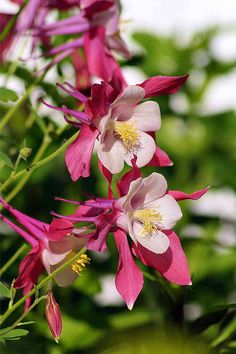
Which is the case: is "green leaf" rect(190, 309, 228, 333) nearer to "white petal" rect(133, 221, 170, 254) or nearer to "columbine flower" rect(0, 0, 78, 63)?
"white petal" rect(133, 221, 170, 254)

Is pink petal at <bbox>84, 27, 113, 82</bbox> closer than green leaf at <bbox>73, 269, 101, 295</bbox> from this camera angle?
Yes

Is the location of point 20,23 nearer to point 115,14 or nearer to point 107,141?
point 115,14

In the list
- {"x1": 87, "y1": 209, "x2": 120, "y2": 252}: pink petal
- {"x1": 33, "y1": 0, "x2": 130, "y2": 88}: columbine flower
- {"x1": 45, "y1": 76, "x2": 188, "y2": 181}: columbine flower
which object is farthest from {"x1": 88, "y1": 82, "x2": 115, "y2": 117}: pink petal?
{"x1": 33, "y1": 0, "x2": 130, "y2": 88}: columbine flower

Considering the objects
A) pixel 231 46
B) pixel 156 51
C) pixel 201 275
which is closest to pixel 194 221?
pixel 201 275

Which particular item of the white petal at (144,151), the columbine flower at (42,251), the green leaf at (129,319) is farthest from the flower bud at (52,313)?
the green leaf at (129,319)

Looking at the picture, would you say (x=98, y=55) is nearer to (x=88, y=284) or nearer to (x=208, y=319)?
(x=208, y=319)

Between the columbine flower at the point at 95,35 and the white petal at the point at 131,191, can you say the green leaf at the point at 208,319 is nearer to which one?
the white petal at the point at 131,191

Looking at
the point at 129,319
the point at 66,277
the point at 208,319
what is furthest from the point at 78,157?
the point at 129,319
